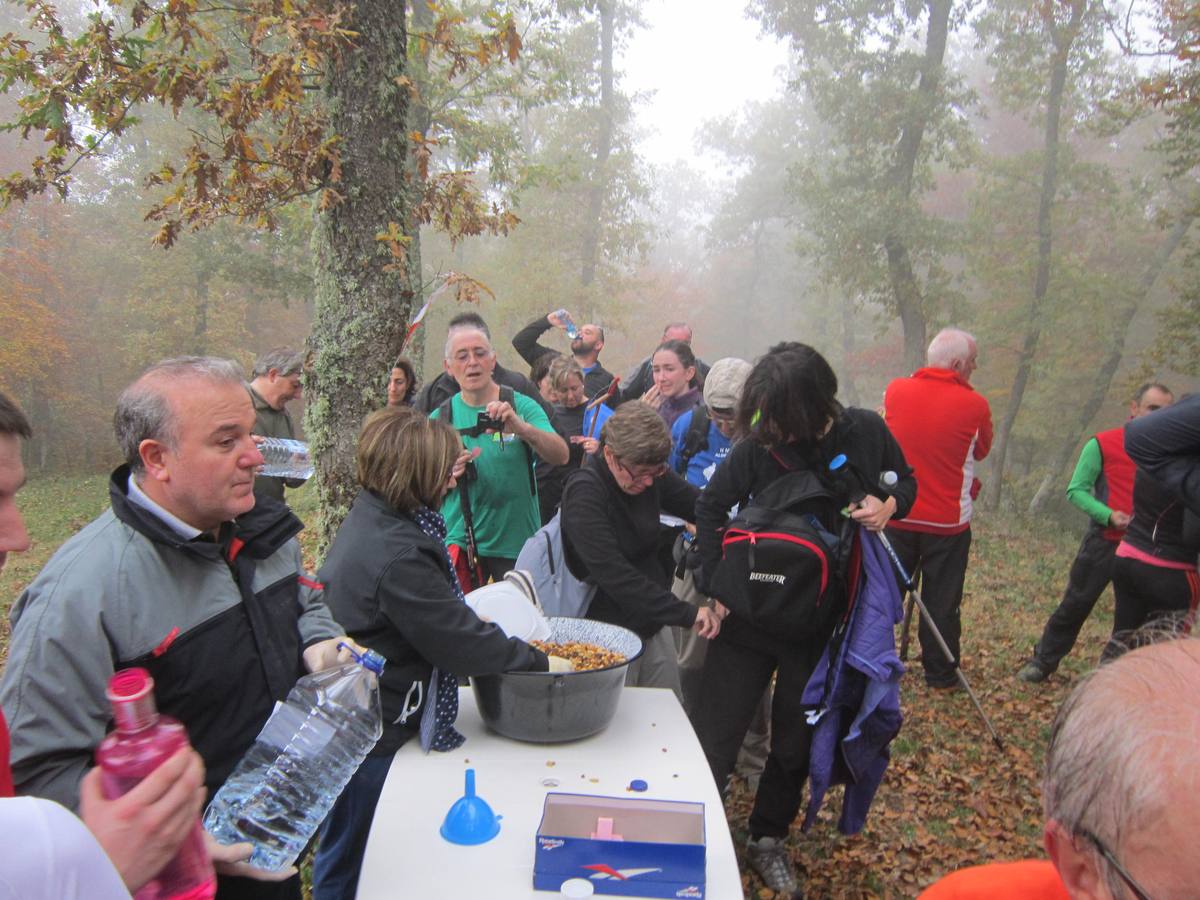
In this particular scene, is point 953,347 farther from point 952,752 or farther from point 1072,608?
point 952,752

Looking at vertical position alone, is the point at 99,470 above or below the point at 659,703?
below

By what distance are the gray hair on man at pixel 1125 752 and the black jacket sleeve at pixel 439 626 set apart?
144cm

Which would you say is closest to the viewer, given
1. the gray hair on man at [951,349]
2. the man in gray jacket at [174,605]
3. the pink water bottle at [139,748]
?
the pink water bottle at [139,748]

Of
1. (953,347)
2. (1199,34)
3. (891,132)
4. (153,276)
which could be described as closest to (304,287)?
(153,276)

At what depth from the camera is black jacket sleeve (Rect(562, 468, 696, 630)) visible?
291cm

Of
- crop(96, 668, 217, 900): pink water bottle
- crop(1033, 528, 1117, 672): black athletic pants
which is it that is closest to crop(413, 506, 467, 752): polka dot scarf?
crop(96, 668, 217, 900): pink water bottle

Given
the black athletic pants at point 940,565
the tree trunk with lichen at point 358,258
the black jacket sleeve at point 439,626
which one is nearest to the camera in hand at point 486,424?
the tree trunk with lichen at point 358,258

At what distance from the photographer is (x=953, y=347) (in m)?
4.90

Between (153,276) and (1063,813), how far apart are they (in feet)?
72.1

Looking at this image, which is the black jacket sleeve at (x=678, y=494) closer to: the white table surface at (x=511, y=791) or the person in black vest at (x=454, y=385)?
the white table surface at (x=511, y=791)

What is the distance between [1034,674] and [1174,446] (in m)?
3.46

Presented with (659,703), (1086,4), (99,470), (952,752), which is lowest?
(99,470)

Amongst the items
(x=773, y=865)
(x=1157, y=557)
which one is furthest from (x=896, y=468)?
(x=1157, y=557)

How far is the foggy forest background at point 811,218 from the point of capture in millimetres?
10523
